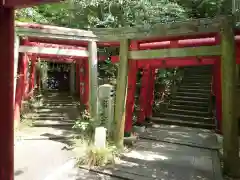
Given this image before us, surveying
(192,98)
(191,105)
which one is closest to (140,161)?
(191,105)

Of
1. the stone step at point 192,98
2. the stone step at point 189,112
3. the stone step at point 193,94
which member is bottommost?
the stone step at point 189,112

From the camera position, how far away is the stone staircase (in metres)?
11.6

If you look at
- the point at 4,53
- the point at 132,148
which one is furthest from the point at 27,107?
the point at 4,53

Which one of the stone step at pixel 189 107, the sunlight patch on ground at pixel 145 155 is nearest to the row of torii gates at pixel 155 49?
the sunlight patch on ground at pixel 145 155

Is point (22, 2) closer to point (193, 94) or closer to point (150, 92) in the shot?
point (150, 92)

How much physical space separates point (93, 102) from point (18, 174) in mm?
3167

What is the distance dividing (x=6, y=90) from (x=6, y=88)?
0.01m

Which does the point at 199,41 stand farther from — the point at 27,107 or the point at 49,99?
the point at 49,99

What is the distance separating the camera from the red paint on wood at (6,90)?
1.76 m

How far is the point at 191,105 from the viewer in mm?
12867

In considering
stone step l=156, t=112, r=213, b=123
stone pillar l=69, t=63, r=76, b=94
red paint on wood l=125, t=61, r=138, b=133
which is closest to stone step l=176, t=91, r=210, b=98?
stone step l=156, t=112, r=213, b=123

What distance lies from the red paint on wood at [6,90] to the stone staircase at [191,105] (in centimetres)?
1030

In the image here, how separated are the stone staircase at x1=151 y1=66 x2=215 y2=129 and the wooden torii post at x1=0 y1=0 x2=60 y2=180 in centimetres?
1030

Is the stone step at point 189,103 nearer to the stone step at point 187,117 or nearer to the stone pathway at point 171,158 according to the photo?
the stone step at point 187,117
